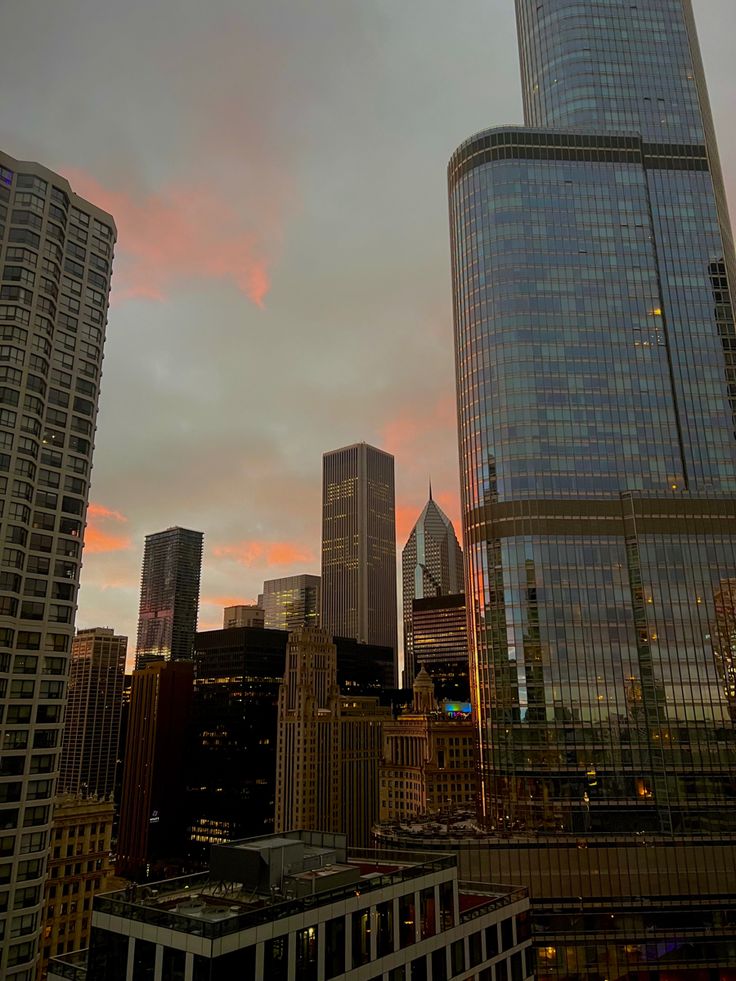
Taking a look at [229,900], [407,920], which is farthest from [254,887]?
[407,920]

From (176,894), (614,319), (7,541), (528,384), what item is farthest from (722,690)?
(7,541)

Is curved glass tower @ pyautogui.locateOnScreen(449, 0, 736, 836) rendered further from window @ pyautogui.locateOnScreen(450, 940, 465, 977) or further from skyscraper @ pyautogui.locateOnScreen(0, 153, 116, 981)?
skyscraper @ pyautogui.locateOnScreen(0, 153, 116, 981)

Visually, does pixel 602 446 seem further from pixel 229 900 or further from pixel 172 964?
pixel 172 964

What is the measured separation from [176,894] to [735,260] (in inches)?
6558

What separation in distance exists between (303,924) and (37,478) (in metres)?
61.2

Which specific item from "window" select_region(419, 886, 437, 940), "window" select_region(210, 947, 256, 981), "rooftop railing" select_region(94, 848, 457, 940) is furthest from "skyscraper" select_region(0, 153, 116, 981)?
"window" select_region(419, 886, 437, 940)

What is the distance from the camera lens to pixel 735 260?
159500 millimetres

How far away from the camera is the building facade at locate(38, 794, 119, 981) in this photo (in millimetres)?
118625

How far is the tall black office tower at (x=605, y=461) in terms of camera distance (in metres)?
113

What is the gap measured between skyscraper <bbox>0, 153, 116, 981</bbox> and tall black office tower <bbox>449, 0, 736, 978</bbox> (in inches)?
2737

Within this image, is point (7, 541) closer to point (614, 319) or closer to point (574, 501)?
point (574, 501)

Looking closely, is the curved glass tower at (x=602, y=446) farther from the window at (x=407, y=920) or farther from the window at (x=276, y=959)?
the window at (x=276, y=959)

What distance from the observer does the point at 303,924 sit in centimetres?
3919

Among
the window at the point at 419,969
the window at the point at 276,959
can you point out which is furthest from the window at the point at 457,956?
the window at the point at 276,959
